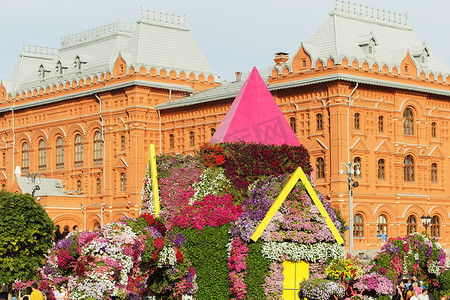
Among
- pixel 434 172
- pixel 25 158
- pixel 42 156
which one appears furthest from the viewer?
pixel 25 158

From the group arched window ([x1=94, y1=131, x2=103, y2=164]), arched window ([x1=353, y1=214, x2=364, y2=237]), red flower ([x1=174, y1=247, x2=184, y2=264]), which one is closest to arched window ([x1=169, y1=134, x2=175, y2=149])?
arched window ([x1=94, y1=131, x2=103, y2=164])

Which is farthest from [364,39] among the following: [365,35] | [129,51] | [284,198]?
[284,198]

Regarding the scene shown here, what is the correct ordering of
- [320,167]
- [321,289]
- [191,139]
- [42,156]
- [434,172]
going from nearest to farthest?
[321,289], [320,167], [434,172], [191,139], [42,156]

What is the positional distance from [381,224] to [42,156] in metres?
31.6

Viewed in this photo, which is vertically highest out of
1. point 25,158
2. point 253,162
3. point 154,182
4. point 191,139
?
point 191,139

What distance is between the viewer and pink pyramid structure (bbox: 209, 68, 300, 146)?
33.6 m

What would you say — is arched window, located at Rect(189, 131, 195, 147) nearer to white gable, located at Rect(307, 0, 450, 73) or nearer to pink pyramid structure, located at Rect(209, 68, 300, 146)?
white gable, located at Rect(307, 0, 450, 73)

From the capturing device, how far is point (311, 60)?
62.5 metres

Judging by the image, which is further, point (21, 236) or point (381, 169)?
point (381, 169)

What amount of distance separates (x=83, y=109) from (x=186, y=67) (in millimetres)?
8557

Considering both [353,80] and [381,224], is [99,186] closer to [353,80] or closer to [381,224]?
[381,224]

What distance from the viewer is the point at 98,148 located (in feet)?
253

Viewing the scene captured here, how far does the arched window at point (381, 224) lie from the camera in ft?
209

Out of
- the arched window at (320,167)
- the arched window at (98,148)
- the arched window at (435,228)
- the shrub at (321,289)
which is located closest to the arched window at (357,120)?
the arched window at (320,167)
